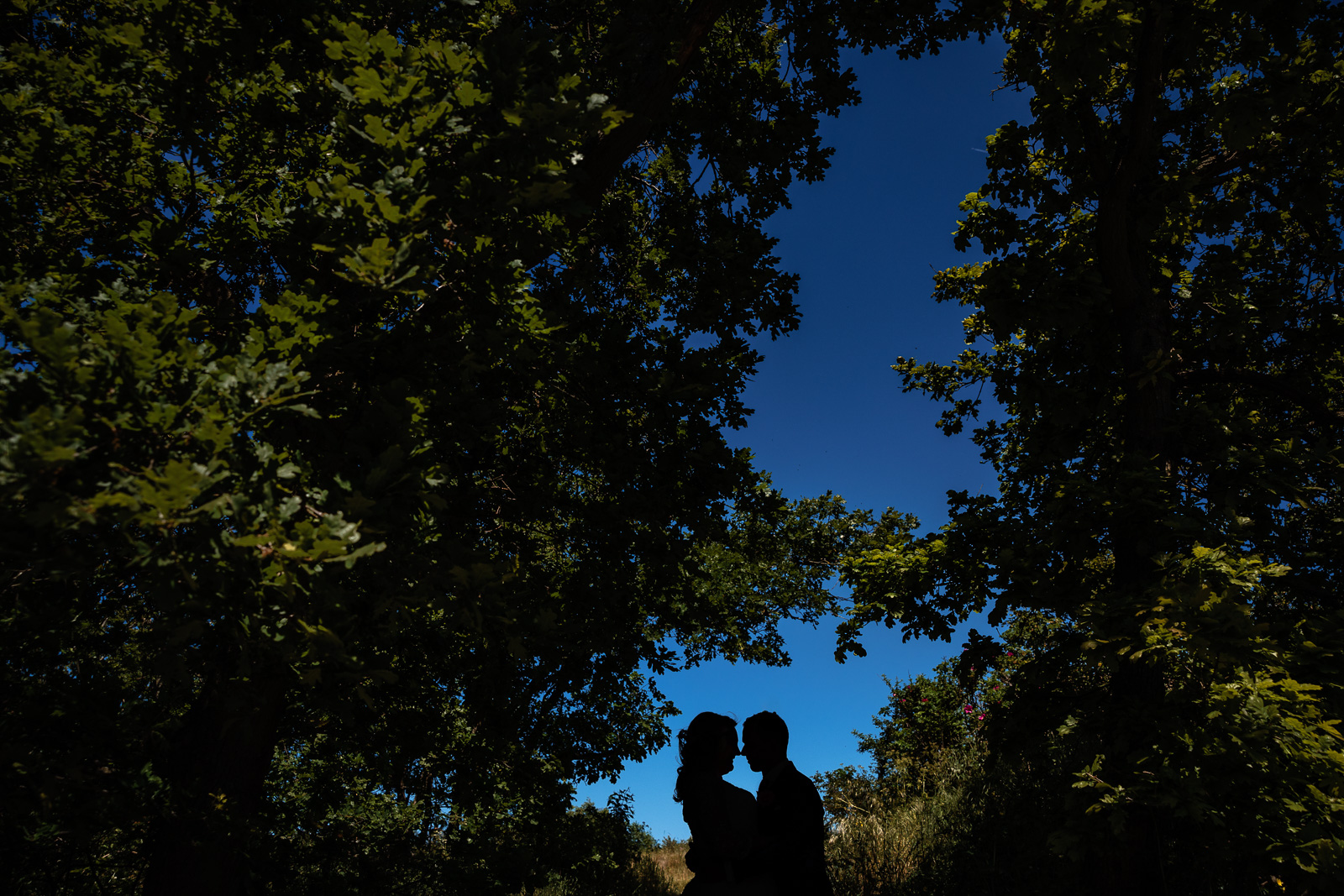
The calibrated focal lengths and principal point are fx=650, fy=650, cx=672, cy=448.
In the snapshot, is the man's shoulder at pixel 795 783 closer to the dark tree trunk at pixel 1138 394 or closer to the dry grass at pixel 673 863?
the dark tree trunk at pixel 1138 394

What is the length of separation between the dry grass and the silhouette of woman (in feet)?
27.2

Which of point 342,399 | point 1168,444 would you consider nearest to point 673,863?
point 1168,444

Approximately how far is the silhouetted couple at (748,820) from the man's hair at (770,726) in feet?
0.04

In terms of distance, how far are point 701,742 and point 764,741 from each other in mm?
512

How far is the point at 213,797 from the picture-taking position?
4.71 m

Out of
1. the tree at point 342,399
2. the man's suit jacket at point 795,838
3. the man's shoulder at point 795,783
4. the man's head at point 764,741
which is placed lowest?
the man's suit jacket at point 795,838

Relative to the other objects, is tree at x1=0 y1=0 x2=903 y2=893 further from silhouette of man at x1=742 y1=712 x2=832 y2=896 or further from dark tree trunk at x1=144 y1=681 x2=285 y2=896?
silhouette of man at x1=742 y1=712 x2=832 y2=896

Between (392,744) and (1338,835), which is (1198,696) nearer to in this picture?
(1338,835)

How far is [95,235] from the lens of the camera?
4859 mm

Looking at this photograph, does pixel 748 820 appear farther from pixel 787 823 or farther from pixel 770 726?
pixel 770 726

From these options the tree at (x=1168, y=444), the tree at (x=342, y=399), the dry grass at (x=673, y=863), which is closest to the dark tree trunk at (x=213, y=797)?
the tree at (x=342, y=399)

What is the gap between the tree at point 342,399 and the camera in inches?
118

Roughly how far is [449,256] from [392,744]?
4590 millimetres

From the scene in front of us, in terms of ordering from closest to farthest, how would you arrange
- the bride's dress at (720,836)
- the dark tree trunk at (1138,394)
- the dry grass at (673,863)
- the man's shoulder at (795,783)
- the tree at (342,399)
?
the tree at (342,399) < the bride's dress at (720,836) < the man's shoulder at (795,783) < the dark tree trunk at (1138,394) < the dry grass at (673,863)
